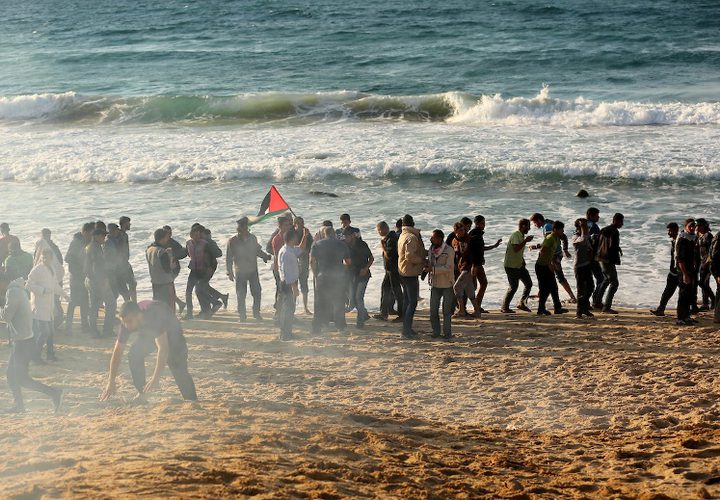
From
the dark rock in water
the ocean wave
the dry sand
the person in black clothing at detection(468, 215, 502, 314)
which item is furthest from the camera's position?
the ocean wave

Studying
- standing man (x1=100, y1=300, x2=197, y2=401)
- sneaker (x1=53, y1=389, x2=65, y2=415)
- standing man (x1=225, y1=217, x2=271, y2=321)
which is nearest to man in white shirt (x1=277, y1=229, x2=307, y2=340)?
standing man (x1=225, y1=217, x2=271, y2=321)

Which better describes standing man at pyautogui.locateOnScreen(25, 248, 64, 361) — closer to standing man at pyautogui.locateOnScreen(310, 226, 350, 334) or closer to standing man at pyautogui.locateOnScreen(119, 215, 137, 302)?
standing man at pyautogui.locateOnScreen(119, 215, 137, 302)

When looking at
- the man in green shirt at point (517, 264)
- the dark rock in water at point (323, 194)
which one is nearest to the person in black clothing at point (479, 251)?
the man in green shirt at point (517, 264)

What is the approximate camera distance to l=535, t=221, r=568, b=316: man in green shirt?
1221 centimetres

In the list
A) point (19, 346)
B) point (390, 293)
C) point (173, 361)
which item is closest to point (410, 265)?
point (390, 293)

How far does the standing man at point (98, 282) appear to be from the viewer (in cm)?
1156

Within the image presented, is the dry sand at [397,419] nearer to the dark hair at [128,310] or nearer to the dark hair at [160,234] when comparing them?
the dark hair at [128,310]

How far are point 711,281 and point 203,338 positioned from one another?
24.3 feet

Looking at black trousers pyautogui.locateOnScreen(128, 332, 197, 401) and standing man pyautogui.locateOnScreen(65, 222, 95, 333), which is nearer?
black trousers pyautogui.locateOnScreen(128, 332, 197, 401)

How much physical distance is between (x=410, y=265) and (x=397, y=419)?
2894 millimetres

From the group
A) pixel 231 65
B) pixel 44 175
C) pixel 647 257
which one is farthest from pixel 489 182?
pixel 231 65

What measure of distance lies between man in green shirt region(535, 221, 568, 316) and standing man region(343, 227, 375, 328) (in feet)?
7.27

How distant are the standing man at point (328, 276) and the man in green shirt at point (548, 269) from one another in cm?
259

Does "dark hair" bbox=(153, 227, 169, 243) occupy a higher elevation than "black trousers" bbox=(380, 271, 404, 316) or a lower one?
higher
